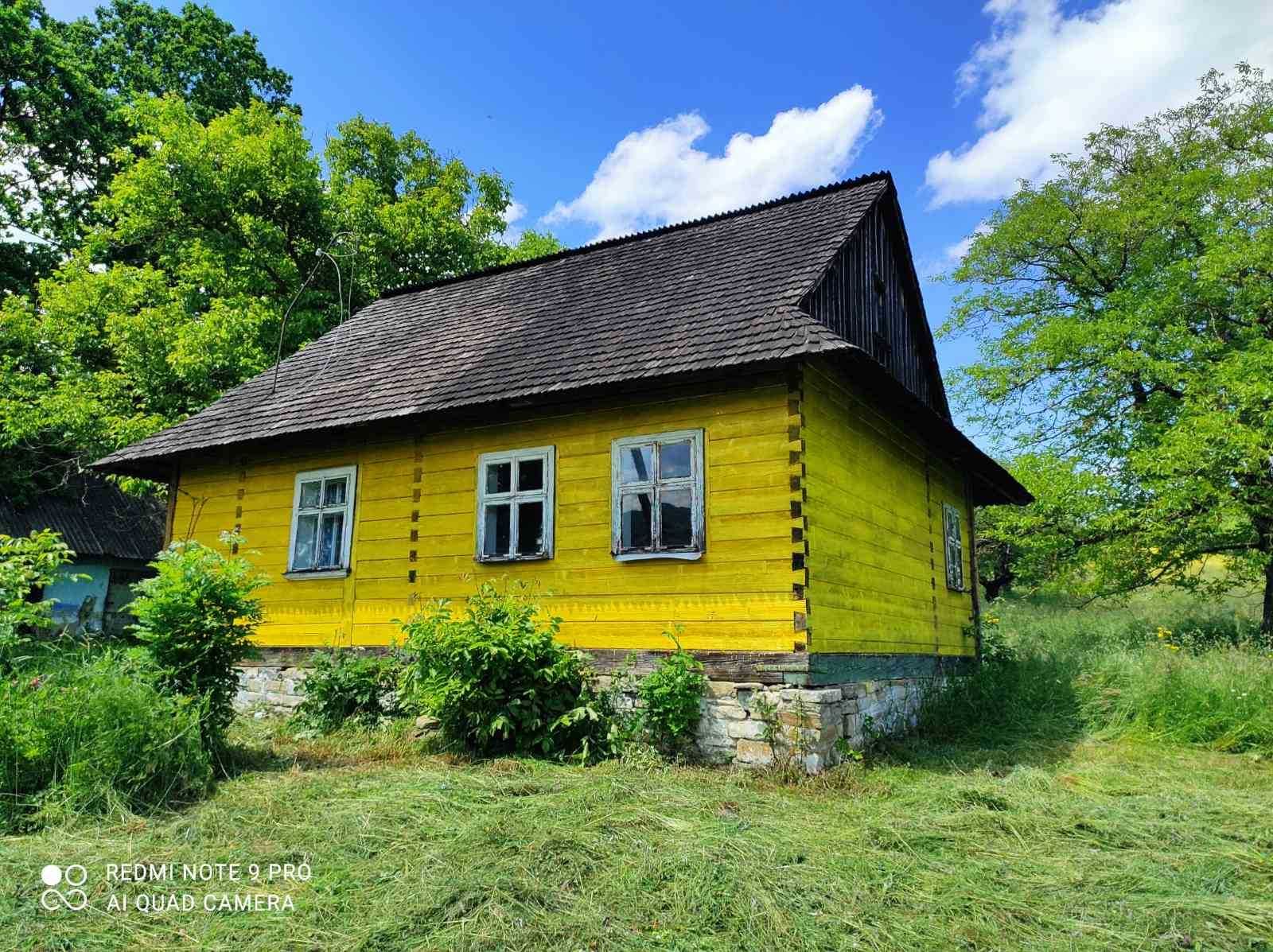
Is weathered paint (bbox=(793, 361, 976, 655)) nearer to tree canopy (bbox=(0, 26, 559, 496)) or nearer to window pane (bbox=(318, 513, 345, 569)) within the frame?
window pane (bbox=(318, 513, 345, 569))

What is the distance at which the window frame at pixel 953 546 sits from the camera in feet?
39.9

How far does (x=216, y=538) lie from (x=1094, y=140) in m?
21.9

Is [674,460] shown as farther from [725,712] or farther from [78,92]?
[78,92]

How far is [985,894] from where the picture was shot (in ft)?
14.4

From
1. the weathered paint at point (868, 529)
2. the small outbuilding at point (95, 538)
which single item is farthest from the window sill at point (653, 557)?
the small outbuilding at point (95, 538)

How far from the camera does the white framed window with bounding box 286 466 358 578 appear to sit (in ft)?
34.9

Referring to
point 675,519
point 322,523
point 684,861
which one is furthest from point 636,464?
point 322,523

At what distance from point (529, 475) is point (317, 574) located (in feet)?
11.5

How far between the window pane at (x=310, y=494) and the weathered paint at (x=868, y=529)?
683 cm

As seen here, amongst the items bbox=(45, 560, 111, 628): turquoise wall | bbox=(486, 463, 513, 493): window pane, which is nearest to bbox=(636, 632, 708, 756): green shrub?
bbox=(486, 463, 513, 493): window pane

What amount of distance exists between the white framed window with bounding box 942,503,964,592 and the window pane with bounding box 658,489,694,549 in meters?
5.68

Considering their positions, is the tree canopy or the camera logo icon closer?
the camera logo icon

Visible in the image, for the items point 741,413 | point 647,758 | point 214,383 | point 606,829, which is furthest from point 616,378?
point 214,383

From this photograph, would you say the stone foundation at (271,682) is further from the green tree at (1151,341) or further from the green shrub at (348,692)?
the green tree at (1151,341)
